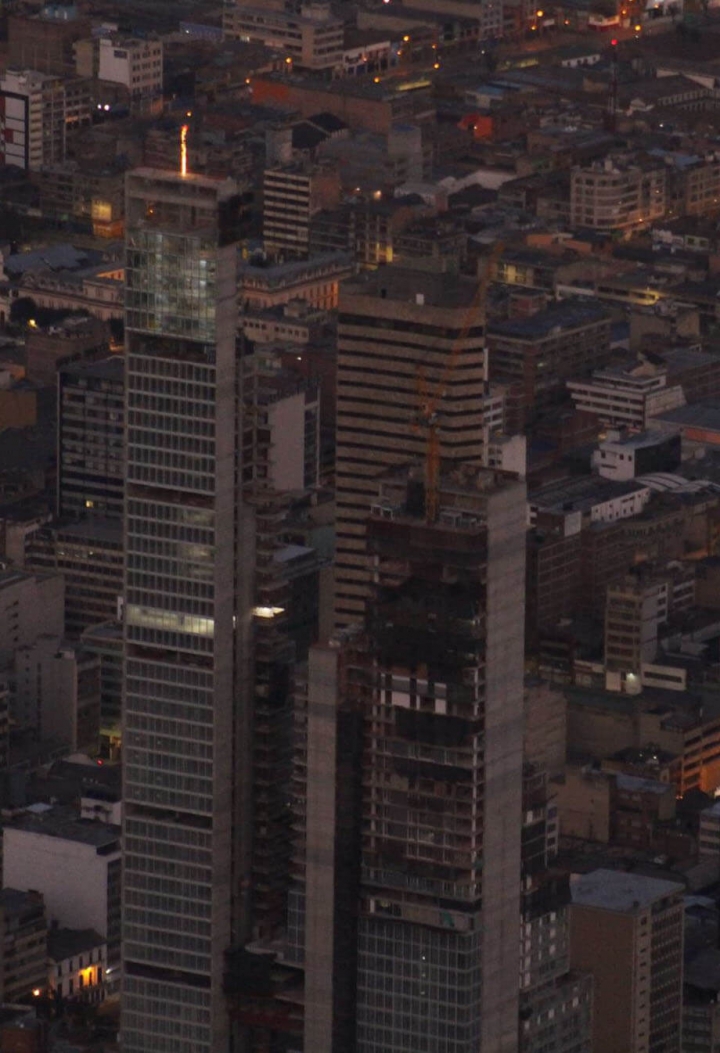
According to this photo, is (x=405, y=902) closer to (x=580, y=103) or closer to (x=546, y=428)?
(x=546, y=428)

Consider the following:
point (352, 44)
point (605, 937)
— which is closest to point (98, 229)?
point (352, 44)

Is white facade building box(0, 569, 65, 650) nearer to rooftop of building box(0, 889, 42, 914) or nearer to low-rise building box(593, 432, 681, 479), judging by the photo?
rooftop of building box(0, 889, 42, 914)

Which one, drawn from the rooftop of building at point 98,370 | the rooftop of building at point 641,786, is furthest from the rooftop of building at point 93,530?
the rooftop of building at point 641,786

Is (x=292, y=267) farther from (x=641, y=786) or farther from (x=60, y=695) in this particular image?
(x=641, y=786)

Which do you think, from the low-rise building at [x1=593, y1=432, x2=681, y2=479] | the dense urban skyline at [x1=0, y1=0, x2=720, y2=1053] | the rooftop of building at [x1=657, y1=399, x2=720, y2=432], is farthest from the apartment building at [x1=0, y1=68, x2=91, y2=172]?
the low-rise building at [x1=593, y1=432, x2=681, y2=479]

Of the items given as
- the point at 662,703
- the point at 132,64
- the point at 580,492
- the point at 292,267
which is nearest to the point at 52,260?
the point at 292,267

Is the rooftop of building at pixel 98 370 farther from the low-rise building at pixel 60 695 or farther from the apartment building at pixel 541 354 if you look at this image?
the low-rise building at pixel 60 695

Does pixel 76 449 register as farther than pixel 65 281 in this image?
No
